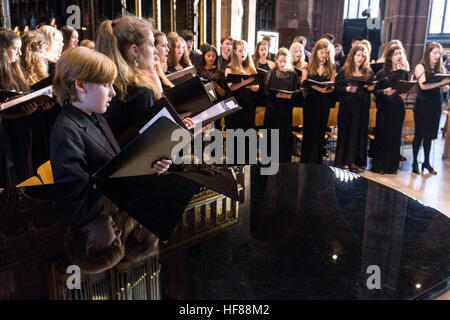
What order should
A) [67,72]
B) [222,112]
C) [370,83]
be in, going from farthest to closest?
1. [370,83]
2. [222,112]
3. [67,72]

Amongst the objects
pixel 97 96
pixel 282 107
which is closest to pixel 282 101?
pixel 282 107

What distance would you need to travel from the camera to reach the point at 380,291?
905mm

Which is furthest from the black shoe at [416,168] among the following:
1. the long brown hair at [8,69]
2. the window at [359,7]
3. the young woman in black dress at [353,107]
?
the window at [359,7]

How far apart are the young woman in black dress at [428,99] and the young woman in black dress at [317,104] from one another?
1178 mm

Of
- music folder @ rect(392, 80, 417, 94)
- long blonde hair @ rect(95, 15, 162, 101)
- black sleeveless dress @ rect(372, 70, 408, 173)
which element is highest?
long blonde hair @ rect(95, 15, 162, 101)

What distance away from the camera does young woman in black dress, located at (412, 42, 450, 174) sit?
5660 millimetres

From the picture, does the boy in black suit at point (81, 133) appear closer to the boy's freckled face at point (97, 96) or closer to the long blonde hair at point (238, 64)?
the boy's freckled face at point (97, 96)

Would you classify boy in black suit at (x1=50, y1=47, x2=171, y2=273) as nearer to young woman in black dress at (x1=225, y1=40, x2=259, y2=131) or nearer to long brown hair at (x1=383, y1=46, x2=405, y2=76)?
young woman in black dress at (x1=225, y1=40, x2=259, y2=131)

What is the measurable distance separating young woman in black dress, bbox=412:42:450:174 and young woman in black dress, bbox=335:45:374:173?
0.70 meters

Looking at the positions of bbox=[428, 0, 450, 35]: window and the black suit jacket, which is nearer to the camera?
the black suit jacket

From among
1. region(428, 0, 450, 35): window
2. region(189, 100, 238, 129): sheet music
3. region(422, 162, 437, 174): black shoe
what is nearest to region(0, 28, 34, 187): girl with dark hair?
region(189, 100, 238, 129): sheet music

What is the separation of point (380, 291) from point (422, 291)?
97mm

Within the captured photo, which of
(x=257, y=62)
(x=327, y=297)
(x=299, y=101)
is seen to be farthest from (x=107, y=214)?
(x=257, y=62)
